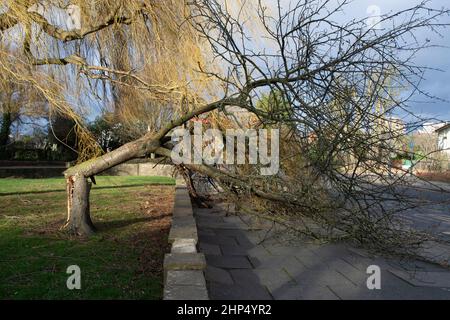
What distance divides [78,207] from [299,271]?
3298 mm

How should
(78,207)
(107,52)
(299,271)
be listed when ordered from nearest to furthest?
(299,271) < (78,207) < (107,52)

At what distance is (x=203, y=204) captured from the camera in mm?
A: 10984

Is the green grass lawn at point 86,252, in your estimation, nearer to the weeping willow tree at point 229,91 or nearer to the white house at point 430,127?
the weeping willow tree at point 229,91

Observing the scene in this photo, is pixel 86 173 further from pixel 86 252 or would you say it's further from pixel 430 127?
pixel 430 127

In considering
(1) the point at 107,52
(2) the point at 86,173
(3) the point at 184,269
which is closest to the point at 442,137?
(3) the point at 184,269

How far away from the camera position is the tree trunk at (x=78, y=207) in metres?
6.79

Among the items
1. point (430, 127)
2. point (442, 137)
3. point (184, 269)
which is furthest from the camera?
point (442, 137)

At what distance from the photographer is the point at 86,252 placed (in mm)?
5781

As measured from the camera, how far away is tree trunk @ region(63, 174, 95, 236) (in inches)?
267

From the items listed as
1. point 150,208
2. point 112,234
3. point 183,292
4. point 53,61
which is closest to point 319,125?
point 183,292

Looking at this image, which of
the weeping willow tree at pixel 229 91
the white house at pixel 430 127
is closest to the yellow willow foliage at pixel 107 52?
the weeping willow tree at pixel 229 91

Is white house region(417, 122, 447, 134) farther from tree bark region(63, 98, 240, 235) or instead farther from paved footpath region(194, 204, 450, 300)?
tree bark region(63, 98, 240, 235)

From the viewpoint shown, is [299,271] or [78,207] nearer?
[299,271]
